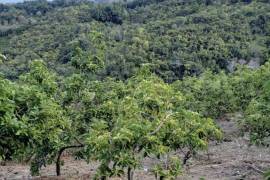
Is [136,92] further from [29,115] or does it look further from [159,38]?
[159,38]

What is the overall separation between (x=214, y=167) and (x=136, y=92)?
27.8 ft

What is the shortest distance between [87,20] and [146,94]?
3212 inches

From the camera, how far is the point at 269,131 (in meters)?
16.6

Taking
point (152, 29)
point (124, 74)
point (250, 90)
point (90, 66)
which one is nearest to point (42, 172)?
point (90, 66)

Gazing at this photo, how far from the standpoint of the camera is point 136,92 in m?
11.2

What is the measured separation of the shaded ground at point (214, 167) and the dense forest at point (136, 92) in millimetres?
691

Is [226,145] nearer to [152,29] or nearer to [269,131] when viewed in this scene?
[269,131]

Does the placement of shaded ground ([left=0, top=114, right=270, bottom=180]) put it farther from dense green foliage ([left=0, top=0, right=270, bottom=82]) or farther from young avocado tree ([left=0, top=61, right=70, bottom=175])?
dense green foliage ([left=0, top=0, right=270, bottom=82])

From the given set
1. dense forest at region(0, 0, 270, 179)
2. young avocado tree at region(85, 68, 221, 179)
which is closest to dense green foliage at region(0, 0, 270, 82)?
dense forest at region(0, 0, 270, 179)

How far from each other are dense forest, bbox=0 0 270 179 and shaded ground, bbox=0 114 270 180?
691 millimetres

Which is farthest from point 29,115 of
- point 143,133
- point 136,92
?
point 143,133

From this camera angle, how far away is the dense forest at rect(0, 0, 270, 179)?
34.3 ft

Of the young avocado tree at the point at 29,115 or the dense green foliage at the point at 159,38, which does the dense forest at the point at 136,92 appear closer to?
the young avocado tree at the point at 29,115

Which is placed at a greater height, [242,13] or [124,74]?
[242,13]
